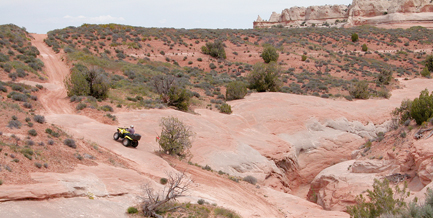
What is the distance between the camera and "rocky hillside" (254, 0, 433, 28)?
78125mm

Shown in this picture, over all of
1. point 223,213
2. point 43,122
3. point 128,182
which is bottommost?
point 223,213

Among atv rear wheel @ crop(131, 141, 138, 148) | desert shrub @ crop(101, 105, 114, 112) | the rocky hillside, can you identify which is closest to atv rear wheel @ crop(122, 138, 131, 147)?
atv rear wheel @ crop(131, 141, 138, 148)

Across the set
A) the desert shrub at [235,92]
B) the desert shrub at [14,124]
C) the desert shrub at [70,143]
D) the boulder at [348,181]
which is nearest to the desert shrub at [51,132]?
the desert shrub at [70,143]

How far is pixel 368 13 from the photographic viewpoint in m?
83.7

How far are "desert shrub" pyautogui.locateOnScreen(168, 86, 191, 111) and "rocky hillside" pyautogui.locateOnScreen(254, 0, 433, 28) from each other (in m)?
69.6

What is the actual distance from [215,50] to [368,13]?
5544 centimetres

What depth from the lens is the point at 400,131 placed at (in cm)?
1731

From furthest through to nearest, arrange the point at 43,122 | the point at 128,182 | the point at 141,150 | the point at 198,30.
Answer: the point at 198,30 < the point at 141,150 < the point at 43,122 < the point at 128,182

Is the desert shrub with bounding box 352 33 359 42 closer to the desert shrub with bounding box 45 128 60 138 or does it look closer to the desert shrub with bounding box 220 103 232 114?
the desert shrub with bounding box 220 103 232 114

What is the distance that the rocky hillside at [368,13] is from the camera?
78125 millimetres

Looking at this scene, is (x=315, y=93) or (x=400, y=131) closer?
(x=400, y=131)


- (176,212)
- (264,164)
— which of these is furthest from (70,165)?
(264,164)

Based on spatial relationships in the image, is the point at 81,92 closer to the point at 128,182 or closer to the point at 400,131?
the point at 128,182

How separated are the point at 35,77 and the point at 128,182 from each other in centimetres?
2020
